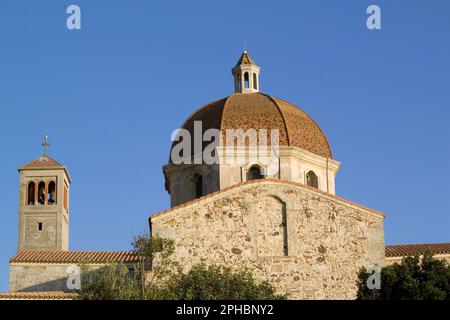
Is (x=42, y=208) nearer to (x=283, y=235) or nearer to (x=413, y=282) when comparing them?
(x=283, y=235)

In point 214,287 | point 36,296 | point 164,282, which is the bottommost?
point 36,296

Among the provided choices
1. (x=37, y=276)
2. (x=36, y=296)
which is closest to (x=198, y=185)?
(x=37, y=276)

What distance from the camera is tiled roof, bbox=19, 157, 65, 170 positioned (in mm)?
48156

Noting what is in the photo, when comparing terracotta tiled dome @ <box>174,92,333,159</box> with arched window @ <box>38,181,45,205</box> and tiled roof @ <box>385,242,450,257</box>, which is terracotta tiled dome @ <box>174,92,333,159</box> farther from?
arched window @ <box>38,181,45,205</box>

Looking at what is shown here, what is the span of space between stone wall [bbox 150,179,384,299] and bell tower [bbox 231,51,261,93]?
11893 mm

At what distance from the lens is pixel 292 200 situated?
35375mm

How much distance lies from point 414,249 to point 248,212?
8446mm

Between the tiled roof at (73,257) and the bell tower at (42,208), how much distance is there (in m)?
5.91

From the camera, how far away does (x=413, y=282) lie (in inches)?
1216

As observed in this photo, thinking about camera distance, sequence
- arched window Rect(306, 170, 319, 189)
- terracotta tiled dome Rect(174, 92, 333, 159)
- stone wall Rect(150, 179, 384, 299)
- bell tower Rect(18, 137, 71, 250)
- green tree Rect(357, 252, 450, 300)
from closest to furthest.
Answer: green tree Rect(357, 252, 450, 300) < stone wall Rect(150, 179, 384, 299) < arched window Rect(306, 170, 319, 189) < terracotta tiled dome Rect(174, 92, 333, 159) < bell tower Rect(18, 137, 71, 250)

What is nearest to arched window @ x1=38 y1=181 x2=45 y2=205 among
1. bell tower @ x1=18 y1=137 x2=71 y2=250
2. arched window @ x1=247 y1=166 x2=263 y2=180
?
bell tower @ x1=18 y1=137 x2=71 y2=250

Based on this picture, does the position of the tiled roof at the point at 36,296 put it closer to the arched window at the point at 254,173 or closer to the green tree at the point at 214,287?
the green tree at the point at 214,287
